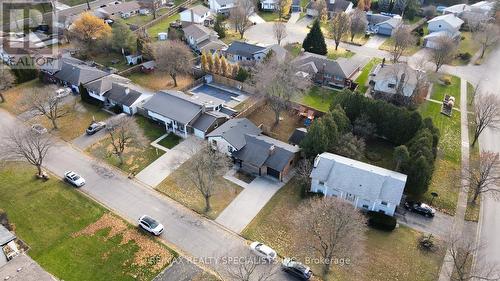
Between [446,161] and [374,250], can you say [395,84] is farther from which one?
[374,250]

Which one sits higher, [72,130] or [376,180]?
[376,180]

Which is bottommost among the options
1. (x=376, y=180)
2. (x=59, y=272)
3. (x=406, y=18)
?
(x=59, y=272)

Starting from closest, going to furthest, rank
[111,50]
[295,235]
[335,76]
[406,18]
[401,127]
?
[295,235]
[401,127]
[335,76]
[111,50]
[406,18]

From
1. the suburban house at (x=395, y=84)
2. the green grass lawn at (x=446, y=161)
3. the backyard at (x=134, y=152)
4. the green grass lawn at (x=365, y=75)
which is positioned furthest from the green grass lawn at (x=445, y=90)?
the backyard at (x=134, y=152)

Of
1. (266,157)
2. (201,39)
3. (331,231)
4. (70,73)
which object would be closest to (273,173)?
(266,157)

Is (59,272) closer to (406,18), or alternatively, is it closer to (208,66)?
(208,66)

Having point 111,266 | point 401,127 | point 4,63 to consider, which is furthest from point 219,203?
point 4,63

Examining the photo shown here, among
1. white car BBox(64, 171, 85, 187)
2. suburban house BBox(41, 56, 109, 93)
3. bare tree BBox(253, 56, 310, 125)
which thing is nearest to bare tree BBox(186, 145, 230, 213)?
white car BBox(64, 171, 85, 187)
